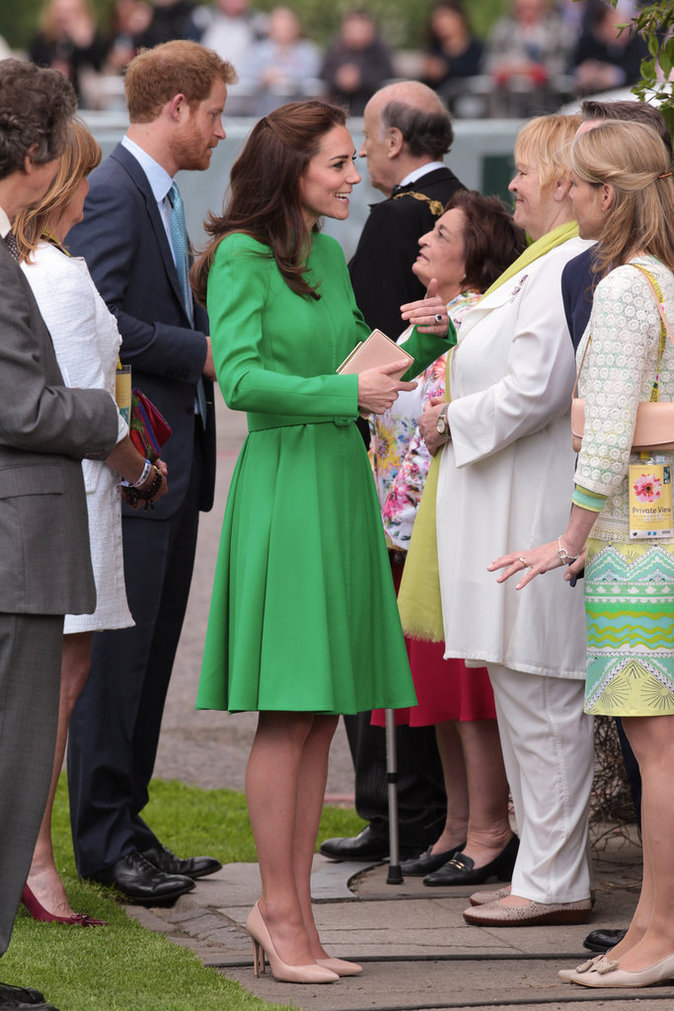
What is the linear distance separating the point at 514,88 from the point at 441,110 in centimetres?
1186

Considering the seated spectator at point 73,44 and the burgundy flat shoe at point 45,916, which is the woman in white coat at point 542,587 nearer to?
the burgundy flat shoe at point 45,916

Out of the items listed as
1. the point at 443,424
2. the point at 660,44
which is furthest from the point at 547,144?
the point at 443,424

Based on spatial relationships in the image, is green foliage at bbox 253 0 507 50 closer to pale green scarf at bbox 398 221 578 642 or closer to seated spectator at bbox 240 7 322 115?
seated spectator at bbox 240 7 322 115

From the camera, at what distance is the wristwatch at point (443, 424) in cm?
499

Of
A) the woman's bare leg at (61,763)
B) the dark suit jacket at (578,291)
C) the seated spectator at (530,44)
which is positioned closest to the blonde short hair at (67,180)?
the woman's bare leg at (61,763)

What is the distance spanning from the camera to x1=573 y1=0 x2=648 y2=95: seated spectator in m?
19.0

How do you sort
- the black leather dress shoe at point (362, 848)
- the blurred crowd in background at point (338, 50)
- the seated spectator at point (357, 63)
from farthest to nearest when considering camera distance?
the seated spectator at point (357, 63) → the blurred crowd in background at point (338, 50) → the black leather dress shoe at point (362, 848)

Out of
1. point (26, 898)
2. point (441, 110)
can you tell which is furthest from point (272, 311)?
point (441, 110)

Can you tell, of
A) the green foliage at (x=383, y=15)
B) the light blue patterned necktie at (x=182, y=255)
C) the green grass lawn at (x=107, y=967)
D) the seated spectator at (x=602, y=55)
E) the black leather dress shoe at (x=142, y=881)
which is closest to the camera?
the green grass lawn at (x=107, y=967)

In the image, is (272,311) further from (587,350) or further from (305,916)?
(305,916)

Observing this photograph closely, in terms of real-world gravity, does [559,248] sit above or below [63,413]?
above

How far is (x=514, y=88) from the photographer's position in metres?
17.7

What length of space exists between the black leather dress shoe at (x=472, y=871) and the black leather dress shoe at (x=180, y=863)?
2.29 ft

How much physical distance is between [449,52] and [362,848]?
17.8 metres
